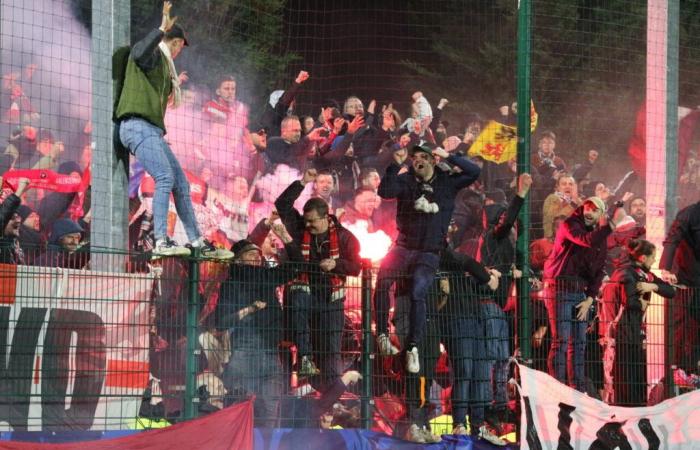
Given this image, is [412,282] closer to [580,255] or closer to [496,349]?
[496,349]

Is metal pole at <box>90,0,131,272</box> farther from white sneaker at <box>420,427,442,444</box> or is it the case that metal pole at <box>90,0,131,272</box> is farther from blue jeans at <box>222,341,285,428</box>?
white sneaker at <box>420,427,442,444</box>

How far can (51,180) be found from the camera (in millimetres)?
12828

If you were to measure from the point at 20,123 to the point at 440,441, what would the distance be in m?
4.49

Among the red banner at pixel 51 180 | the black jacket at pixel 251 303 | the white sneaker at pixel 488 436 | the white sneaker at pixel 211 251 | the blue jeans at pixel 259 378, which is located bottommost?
the white sneaker at pixel 488 436

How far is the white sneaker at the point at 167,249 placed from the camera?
10180 millimetres

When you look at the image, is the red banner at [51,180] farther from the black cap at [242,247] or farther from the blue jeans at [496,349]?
the blue jeans at [496,349]

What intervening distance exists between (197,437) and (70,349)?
1124mm

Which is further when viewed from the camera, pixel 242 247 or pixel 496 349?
pixel 496 349

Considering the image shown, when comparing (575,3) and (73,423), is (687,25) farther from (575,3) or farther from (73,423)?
(73,423)

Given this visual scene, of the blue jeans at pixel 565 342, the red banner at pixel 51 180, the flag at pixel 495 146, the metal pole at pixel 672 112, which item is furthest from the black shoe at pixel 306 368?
the metal pole at pixel 672 112

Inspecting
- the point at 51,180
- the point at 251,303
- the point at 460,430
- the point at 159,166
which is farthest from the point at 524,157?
the point at 51,180

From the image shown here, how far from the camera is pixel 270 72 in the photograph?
13266mm

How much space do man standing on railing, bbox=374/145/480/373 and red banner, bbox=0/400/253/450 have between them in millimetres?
1548

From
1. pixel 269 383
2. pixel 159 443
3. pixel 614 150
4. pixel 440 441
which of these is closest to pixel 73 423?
pixel 159 443
